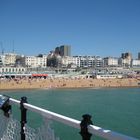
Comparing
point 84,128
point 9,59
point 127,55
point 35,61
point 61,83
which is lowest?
point 61,83

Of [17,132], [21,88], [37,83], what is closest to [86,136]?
[17,132]

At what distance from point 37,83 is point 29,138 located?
62315 millimetres

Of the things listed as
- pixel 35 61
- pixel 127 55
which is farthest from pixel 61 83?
pixel 127 55

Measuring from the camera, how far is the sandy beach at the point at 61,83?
201ft

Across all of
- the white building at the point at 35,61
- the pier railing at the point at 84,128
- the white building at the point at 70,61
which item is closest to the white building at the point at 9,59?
the white building at the point at 35,61

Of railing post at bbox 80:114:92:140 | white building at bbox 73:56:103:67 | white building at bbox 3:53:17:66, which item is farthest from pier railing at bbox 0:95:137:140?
white building at bbox 73:56:103:67

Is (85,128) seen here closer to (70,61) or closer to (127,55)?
(70,61)

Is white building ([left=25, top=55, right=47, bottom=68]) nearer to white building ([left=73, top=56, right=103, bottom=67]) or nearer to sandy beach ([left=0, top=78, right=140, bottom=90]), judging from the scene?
white building ([left=73, top=56, right=103, bottom=67])

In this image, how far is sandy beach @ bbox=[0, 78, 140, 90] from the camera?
201 ft

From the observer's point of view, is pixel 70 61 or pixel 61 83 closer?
pixel 61 83

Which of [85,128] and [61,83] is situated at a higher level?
[85,128]

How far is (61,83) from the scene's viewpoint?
226ft

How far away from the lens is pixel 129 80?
8275cm

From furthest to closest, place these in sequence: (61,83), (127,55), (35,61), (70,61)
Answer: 1. (127,55)
2. (70,61)
3. (35,61)
4. (61,83)
